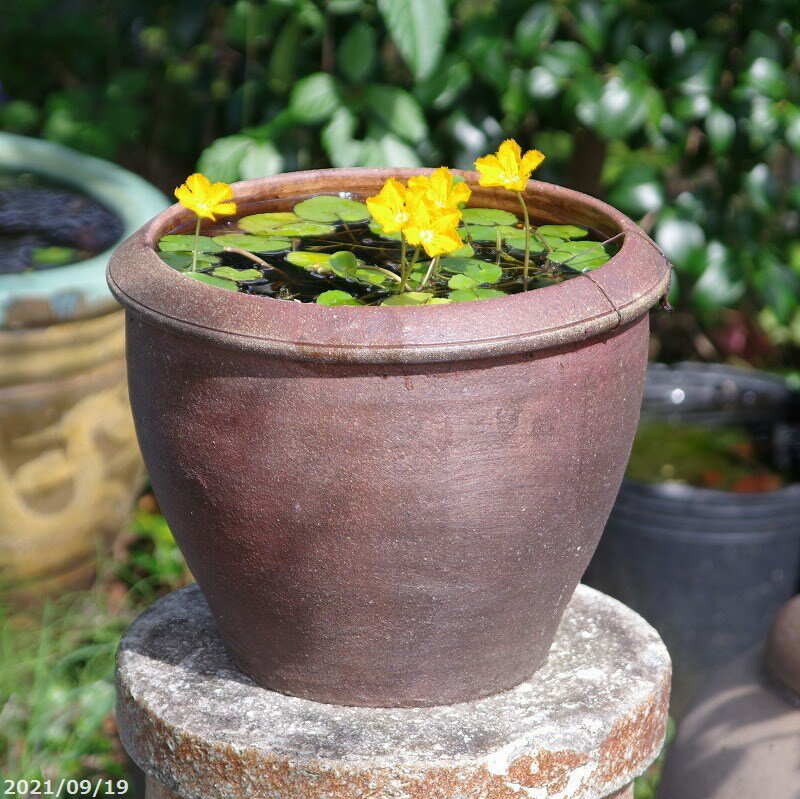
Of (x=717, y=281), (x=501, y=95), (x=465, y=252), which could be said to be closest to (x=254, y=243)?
(x=465, y=252)

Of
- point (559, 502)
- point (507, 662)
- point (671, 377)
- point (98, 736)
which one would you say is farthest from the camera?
point (671, 377)

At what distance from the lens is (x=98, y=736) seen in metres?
2.32

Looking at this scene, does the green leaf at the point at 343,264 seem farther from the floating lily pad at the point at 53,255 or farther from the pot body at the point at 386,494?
the floating lily pad at the point at 53,255

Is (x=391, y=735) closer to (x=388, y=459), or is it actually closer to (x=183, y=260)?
(x=388, y=459)

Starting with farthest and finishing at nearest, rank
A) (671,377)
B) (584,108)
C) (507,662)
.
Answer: (671,377), (584,108), (507,662)

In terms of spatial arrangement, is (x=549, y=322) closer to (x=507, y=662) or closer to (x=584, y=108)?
(x=507, y=662)

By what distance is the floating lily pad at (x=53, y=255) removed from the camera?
101 inches

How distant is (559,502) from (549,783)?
37 cm

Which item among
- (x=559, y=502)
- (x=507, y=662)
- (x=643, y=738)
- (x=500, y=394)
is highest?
(x=500, y=394)

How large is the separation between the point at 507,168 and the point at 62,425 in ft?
4.05

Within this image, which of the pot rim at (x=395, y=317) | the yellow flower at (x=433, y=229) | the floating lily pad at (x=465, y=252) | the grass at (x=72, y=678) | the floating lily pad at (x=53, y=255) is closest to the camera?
the pot rim at (x=395, y=317)

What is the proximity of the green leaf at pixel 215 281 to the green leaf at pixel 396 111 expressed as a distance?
1.03 meters

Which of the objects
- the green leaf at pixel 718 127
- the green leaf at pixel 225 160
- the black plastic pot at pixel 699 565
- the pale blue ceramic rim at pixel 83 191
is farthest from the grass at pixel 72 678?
the green leaf at pixel 718 127

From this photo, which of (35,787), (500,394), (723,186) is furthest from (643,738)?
(723,186)
